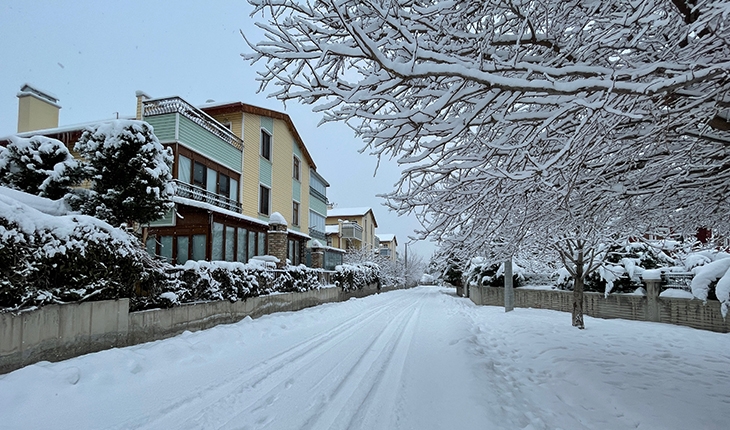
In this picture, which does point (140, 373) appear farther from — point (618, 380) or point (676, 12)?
point (676, 12)

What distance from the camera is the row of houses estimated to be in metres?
15.1

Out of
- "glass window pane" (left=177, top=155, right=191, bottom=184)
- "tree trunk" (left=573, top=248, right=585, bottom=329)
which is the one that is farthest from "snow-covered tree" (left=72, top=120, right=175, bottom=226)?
"tree trunk" (left=573, top=248, right=585, bottom=329)

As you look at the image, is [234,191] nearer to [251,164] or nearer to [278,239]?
[251,164]

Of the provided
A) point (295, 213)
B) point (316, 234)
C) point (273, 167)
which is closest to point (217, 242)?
point (273, 167)

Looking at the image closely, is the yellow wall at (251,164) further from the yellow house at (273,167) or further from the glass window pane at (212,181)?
the glass window pane at (212,181)

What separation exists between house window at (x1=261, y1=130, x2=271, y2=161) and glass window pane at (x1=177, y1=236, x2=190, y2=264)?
773 centimetres

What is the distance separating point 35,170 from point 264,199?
12571 millimetres

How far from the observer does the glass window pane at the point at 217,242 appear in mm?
15805

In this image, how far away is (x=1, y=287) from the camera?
4.98 meters

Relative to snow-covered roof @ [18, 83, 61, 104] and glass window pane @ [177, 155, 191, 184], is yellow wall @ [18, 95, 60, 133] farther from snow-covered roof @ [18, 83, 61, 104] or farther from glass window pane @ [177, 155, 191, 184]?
glass window pane @ [177, 155, 191, 184]

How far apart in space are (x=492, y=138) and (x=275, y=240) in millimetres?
12440

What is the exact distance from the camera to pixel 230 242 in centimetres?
1706

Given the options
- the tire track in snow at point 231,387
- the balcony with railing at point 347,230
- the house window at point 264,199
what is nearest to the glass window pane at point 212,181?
the house window at point 264,199

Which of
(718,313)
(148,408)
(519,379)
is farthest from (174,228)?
(718,313)
